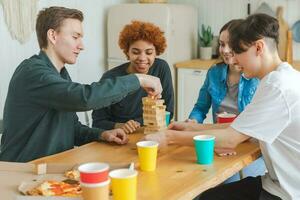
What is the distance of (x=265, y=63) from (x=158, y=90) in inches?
19.6

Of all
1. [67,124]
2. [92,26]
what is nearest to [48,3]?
[92,26]

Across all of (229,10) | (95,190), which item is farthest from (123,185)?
(229,10)

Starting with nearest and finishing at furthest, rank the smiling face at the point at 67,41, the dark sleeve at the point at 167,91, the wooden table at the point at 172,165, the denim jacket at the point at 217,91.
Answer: the wooden table at the point at 172,165 → the smiling face at the point at 67,41 → the denim jacket at the point at 217,91 → the dark sleeve at the point at 167,91

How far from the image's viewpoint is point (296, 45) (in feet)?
14.8

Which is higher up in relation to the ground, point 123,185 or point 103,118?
point 123,185

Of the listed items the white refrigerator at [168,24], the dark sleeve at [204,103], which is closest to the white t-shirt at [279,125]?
the dark sleeve at [204,103]

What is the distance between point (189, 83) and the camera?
15.0ft

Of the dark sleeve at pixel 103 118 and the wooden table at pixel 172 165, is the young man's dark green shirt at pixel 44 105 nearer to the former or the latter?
the wooden table at pixel 172 165

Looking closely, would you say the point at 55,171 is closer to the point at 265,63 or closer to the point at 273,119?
the point at 273,119

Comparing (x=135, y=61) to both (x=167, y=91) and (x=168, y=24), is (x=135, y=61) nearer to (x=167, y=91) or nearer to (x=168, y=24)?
(x=167, y=91)

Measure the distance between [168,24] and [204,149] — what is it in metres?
2.91

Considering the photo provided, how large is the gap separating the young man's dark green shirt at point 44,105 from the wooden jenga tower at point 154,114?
0.48ft

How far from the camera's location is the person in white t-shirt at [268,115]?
1743 mm

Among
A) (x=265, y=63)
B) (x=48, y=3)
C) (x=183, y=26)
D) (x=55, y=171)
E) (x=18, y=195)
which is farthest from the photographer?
(x=183, y=26)
